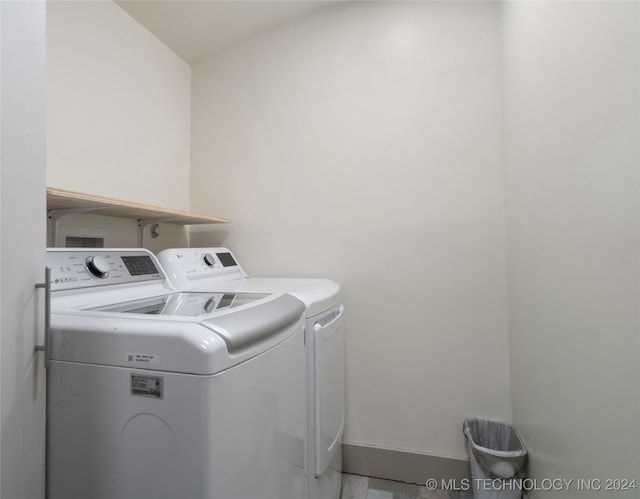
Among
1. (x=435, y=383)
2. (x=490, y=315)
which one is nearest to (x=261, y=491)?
(x=435, y=383)

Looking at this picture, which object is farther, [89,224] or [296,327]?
[89,224]

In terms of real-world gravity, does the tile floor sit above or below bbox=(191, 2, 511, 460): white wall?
below

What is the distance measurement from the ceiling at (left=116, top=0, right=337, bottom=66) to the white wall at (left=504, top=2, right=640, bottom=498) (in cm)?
123

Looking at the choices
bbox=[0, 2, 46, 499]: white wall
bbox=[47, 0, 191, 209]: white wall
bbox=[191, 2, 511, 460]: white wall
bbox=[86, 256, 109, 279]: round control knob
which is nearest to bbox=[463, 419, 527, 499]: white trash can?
bbox=[191, 2, 511, 460]: white wall

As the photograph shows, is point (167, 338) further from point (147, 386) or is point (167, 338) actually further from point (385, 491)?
point (385, 491)

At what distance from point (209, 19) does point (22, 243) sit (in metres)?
1.72

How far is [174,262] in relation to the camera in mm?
1541

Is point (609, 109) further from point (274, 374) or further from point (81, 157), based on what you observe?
point (81, 157)

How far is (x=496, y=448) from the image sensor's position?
65.0 inches

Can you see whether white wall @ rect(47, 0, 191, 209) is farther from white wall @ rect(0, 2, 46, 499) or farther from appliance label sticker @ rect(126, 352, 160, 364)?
appliance label sticker @ rect(126, 352, 160, 364)

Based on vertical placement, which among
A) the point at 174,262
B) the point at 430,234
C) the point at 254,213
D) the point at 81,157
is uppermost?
the point at 81,157

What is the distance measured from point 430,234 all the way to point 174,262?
1.30m

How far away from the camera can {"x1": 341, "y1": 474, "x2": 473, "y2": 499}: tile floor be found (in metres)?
1.65

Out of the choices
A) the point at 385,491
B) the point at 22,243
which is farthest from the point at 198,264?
the point at 385,491
